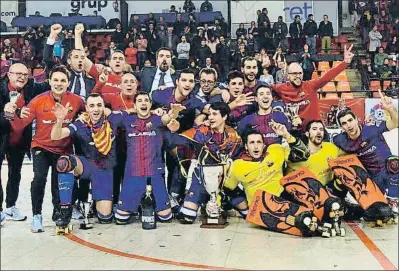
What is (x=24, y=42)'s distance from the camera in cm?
1847

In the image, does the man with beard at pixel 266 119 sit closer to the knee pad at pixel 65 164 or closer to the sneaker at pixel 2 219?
the knee pad at pixel 65 164

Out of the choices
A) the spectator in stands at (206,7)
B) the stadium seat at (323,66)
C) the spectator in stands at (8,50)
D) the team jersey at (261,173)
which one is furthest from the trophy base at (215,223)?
the spectator in stands at (206,7)

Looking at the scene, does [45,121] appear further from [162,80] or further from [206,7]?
[206,7]

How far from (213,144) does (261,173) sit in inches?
23.0

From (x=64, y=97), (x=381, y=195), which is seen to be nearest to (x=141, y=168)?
(x=64, y=97)

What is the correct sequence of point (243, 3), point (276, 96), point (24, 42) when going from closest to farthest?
point (276, 96)
point (24, 42)
point (243, 3)

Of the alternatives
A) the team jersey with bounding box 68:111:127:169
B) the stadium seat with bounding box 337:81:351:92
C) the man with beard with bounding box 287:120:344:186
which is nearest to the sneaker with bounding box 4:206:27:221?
the team jersey with bounding box 68:111:127:169

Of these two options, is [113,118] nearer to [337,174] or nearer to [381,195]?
[337,174]

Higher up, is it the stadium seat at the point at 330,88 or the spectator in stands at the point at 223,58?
the spectator in stands at the point at 223,58

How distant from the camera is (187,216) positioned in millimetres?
6004

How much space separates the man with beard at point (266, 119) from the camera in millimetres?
6145

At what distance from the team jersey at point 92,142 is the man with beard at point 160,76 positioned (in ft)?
2.49

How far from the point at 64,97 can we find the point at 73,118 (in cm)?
23

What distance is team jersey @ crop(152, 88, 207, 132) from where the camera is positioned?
21.0 feet
